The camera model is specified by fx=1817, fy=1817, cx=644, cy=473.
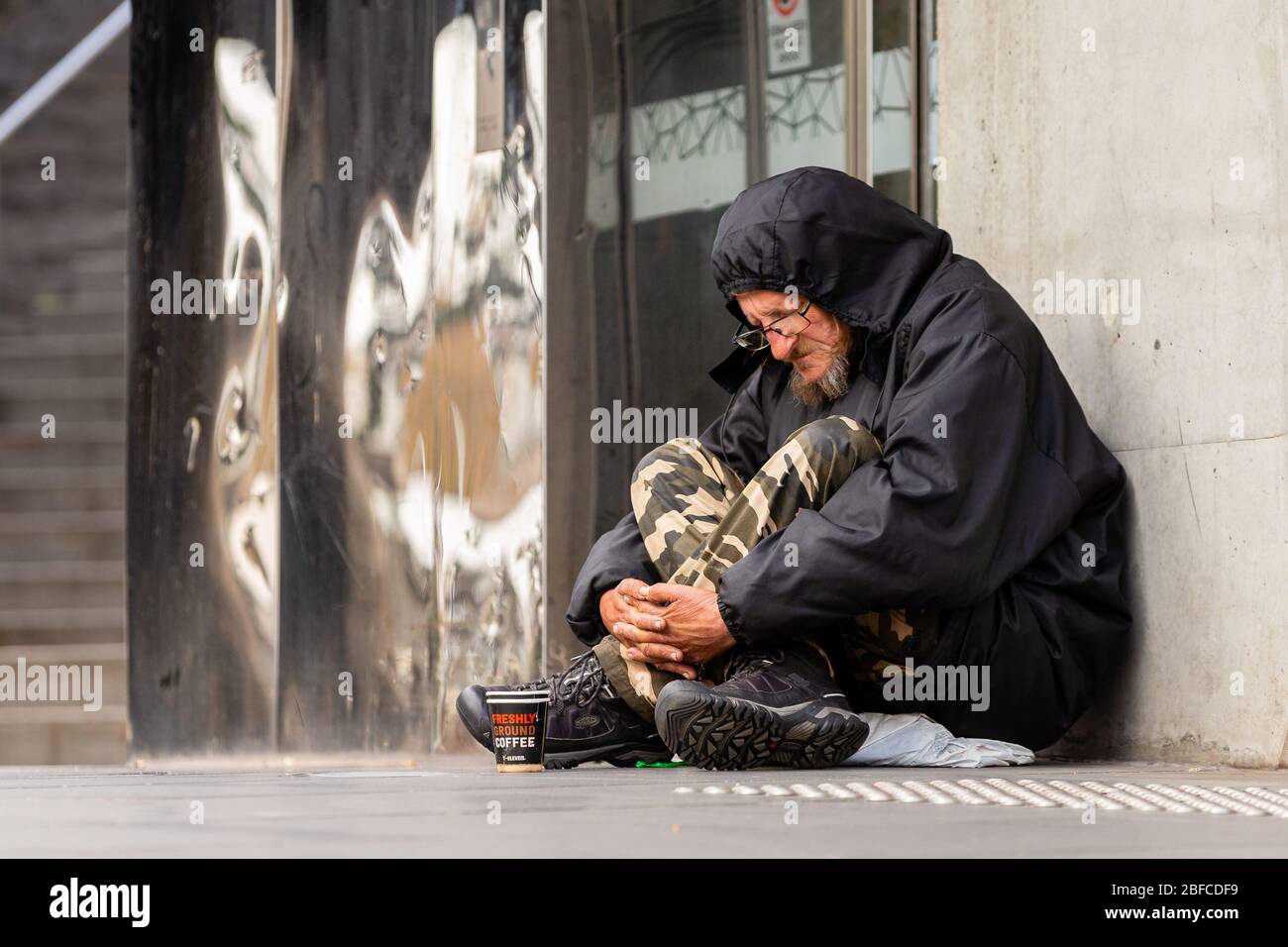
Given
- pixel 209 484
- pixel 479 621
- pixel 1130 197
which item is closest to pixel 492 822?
pixel 1130 197

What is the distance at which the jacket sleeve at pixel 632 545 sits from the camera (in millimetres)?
4121

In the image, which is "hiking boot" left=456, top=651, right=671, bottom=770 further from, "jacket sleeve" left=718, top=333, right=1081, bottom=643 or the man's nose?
the man's nose

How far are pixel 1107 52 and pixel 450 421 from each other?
2.49m

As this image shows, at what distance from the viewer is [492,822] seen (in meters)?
2.50

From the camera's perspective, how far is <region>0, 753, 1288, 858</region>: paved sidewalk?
2.13 m

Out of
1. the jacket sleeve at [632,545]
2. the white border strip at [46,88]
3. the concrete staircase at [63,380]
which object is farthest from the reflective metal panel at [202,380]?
the white border strip at [46,88]

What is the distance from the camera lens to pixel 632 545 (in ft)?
13.7

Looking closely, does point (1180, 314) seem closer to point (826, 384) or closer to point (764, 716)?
point (826, 384)

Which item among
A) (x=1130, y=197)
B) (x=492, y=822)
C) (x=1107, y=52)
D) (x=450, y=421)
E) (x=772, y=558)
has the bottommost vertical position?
(x=492, y=822)

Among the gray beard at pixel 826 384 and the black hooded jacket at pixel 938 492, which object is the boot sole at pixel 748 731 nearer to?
the black hooded jacket at pixel 938 492
